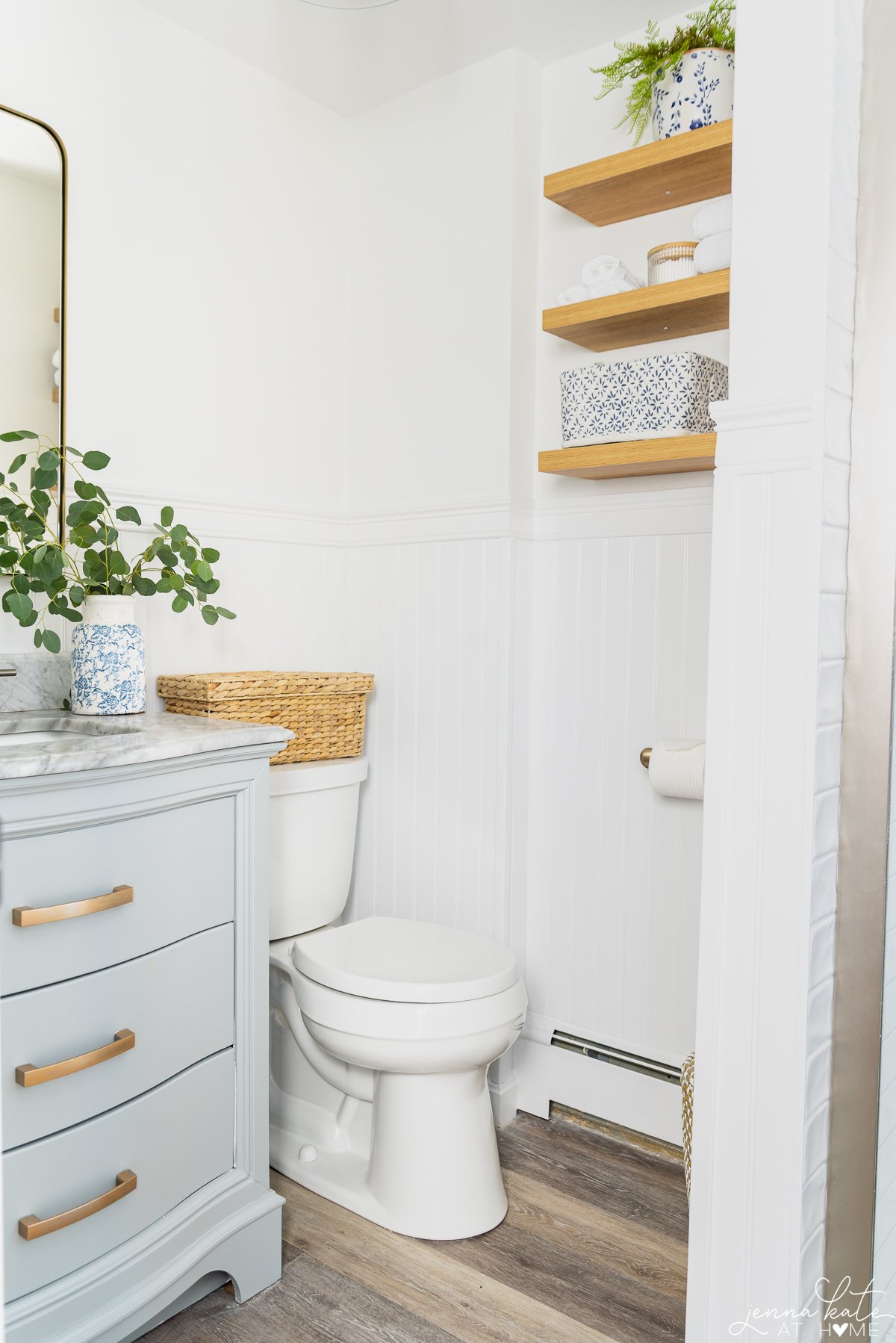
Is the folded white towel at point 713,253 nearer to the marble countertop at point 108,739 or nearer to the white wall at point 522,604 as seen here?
the white wall at point 522,604

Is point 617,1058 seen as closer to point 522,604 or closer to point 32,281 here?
A: point 522,604

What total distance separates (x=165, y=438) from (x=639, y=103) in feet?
3.78

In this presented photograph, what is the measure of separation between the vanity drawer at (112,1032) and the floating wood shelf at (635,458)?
1.08 meters

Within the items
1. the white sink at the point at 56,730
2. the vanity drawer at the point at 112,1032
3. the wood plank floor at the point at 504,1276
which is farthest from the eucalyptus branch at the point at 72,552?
the wood plank floor at the point at 504,1276

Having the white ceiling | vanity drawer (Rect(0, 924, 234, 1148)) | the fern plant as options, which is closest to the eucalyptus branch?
vanity drawer (Rect(0, 924, 234, 1148))

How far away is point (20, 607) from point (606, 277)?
48.3 inches

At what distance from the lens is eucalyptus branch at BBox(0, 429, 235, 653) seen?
5.34 feet

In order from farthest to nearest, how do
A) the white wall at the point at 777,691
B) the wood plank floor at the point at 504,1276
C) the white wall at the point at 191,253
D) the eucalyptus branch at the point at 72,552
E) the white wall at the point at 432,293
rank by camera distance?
the white wall at the point at 432,293 < the white wall at the point at 191,253 < the eucalyptus branch at the point at 72,552 < the wood plank floor at the point at 504,1276 < the white wall at the point at 777,691

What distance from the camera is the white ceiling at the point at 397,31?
196 centimetres

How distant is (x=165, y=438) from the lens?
2.04 metres

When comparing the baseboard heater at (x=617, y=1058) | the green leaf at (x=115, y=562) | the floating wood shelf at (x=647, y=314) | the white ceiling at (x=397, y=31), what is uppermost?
the white ceiling at (x=397, y=31)

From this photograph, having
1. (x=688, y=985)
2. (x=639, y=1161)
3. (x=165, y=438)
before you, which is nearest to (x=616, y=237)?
(x=165, y=438)

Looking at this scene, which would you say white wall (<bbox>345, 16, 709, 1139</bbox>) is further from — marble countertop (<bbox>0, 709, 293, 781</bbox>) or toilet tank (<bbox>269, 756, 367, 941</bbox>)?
marble countertop (<bbox>0, 709, 293, 781</bbox>)

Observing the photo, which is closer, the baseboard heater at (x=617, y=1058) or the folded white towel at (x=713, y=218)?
the folded white towel at (x=713, y=218)
